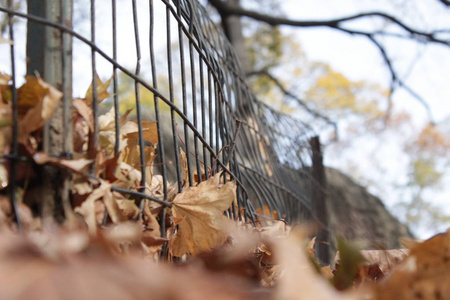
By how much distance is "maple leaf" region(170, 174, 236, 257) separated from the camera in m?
0.70

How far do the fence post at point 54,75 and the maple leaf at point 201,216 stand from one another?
8.5 inches

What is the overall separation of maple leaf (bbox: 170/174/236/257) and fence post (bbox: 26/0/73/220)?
22cm

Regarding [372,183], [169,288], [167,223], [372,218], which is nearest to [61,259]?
[169,288]

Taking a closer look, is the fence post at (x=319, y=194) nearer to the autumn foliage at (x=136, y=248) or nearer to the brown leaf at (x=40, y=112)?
the autumn foliage at (x=136, y=248)

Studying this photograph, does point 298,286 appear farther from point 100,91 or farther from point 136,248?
point 100,91

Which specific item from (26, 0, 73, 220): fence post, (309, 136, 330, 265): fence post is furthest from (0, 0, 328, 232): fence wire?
(309, 136, 330, 265): fence post

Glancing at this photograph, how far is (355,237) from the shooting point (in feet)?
19.8

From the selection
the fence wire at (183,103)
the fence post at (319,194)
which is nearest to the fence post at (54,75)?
the fence wire at (183,103)

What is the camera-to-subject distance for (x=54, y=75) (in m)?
0.60

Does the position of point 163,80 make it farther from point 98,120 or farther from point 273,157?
point 98,120

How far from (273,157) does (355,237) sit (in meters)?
4.10

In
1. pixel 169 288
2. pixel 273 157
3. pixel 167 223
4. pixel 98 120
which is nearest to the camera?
pixel 169 288

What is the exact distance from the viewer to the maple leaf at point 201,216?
70 centimetres

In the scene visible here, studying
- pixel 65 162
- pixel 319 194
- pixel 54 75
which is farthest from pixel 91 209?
pixel 319 194
